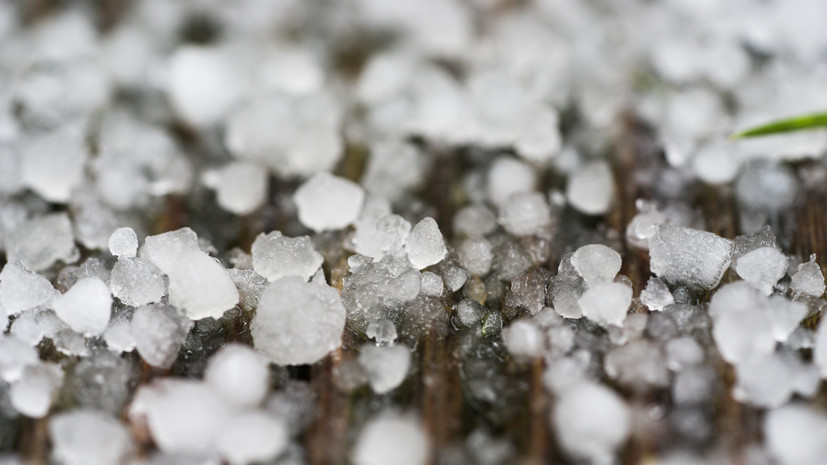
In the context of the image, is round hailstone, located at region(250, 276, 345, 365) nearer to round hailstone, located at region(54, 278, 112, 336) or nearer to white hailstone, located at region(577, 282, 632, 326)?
round hailstone, located at region(54, 278, 112, 336)

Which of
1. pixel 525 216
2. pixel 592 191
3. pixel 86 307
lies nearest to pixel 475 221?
pixel 525 216

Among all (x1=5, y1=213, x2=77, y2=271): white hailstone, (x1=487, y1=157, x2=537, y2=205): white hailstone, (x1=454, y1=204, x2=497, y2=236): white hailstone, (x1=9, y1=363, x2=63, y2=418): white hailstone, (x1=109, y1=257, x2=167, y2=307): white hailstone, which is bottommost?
(x1=9, y1=363, x2=63, y2=418): white hailstone

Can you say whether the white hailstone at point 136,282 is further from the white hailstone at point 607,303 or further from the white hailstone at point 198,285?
the white hailstone at point 607,303

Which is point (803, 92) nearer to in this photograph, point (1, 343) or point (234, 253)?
point (234, 253)

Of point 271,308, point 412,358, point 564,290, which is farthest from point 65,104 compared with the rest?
point 564,290

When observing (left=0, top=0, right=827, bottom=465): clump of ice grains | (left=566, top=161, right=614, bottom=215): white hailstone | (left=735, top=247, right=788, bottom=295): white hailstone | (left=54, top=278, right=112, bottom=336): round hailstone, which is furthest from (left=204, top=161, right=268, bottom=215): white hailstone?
(left=735, top=247, right=788, bottom=295): white hailstone

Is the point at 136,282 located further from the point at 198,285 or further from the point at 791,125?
the point at 791,125

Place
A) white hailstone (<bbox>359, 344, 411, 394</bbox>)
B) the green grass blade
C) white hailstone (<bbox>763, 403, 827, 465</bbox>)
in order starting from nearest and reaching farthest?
white hailstone (<bbox>763, 403, 827, 465</bbox>), white hailstone (<bbox>359, 344, 411, 394</bbox>), the green grass blade
